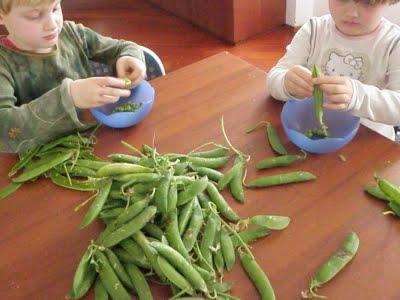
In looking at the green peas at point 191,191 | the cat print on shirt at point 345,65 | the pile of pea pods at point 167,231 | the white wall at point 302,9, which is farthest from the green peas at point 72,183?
the white wall at point 302,9

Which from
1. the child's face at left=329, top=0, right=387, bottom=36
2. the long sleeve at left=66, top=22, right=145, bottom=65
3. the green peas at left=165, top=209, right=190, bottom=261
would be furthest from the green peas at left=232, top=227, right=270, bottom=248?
the long sleeve at left=66, top=22, right=145, bottom=65

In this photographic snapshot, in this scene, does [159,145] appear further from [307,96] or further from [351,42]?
[351,42]

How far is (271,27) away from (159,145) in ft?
6.59

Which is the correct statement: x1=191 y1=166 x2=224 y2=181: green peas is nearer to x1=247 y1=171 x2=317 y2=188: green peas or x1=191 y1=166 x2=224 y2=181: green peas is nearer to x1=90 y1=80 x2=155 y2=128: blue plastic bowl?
x1=247 y1=171 x2=317 y2=188: green peas

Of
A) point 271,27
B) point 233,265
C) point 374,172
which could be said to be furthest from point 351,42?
point 271,27

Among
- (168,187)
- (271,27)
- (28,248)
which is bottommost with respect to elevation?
(271,27)

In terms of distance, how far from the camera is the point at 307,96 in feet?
3.43

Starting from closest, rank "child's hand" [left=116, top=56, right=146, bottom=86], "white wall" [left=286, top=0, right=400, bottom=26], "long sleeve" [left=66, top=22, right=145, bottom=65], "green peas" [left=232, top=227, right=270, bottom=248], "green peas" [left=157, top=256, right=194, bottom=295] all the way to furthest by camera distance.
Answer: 1. "green peas" [left=157, top=256, right=194, bottom=295]
2. "green peas" [left=232, top=227, right=270, bottom=248]
3. "child's hand" [left=116, top=56, right=146, bottom=86]
4. "long sleeve" [left=66, top=22, right=145, bottom=65]
5. "white wall" [left=286, top=0, right=400, bottom=26]

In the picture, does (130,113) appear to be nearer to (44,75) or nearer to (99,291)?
(44,75)

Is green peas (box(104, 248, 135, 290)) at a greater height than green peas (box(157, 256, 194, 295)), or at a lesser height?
lesser

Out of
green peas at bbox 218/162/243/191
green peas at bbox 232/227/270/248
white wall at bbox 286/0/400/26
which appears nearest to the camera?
green peas at bbox 232/227/270/248

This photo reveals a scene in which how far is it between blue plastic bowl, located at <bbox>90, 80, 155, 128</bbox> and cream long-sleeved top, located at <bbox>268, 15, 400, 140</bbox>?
0.32 meters

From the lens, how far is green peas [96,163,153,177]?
87 centimetres

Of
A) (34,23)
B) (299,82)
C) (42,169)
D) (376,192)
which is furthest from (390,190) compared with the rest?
(34,23)
